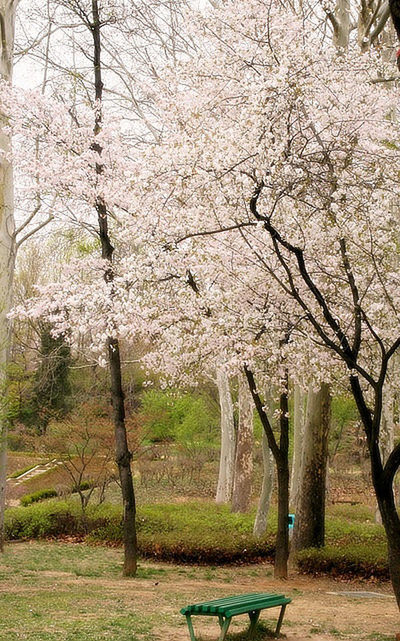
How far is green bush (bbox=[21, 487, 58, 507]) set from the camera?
73.1 ft

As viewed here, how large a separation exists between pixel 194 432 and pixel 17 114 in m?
17.1

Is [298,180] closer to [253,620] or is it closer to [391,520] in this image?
[391,520]

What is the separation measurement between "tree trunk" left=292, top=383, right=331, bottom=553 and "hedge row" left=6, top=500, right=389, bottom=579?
513 mm

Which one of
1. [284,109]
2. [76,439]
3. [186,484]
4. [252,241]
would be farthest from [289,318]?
[186,484]

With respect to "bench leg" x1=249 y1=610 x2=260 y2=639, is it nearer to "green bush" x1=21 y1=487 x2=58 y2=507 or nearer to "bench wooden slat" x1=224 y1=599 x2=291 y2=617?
"bench wooden slat" x1=224 y1=599 x2=291 y2=617

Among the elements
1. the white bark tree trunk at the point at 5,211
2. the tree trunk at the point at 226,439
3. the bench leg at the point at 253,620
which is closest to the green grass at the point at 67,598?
the bench leg at the point at 253,620

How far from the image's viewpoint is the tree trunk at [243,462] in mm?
18344

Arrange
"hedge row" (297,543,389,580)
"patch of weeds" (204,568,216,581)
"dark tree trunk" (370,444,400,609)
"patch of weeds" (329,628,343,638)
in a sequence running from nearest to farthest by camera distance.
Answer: "patch of weeds" (329,628,343,638) → "dark tree trunk" (370,444,400,609) → "patch of weeds" (204,568,216,581) → "hedge row" (297,543,389,580)

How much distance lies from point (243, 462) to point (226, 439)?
6.51ft

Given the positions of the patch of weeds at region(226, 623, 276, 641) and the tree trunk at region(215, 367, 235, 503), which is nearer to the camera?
the patch of weeds at region(226, 623, 276, 641)

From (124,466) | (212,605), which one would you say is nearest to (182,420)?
(124,466)

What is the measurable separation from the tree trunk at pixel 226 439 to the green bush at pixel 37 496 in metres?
5.16

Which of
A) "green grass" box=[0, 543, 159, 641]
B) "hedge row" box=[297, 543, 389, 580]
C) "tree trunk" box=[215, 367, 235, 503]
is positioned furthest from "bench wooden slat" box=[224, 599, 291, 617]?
"tree trunk" box=[215, 367, 235, 503]

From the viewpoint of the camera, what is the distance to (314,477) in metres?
13.2
